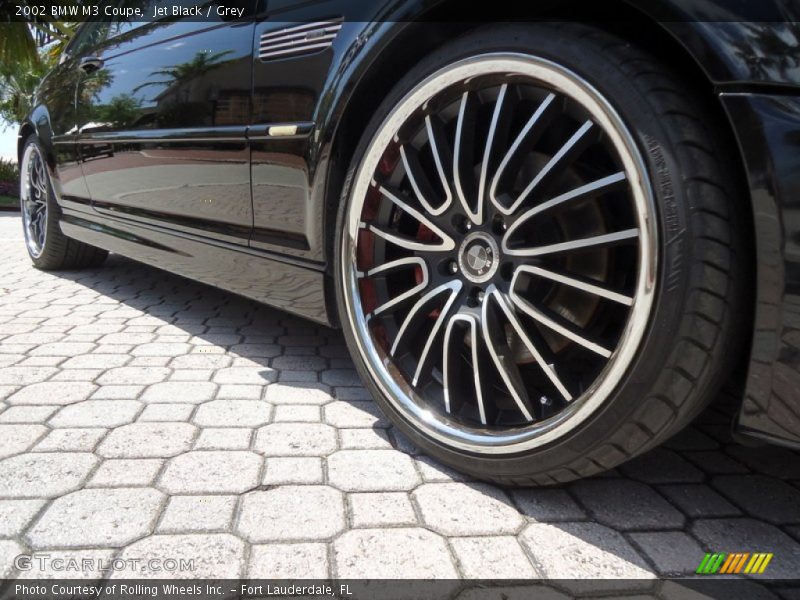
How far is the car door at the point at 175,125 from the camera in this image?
215cm

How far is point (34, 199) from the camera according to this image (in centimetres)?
428

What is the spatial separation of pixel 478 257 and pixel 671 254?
1.66ft

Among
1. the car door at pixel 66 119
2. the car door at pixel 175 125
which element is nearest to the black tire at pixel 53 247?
the car door at pixel 66 119

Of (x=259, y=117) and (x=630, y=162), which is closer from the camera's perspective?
(x=630, y=162)

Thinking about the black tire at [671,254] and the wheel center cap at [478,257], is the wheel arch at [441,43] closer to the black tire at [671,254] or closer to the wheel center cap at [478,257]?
the black tire at [671,254]

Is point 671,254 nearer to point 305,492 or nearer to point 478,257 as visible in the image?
point 478,257

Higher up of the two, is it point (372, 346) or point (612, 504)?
point (372, 346)

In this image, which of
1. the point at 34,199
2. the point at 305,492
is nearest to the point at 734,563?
the point at 305,492

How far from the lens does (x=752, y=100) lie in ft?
3.49

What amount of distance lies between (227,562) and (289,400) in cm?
88

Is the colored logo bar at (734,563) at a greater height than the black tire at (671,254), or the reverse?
the black tire at (671,254)

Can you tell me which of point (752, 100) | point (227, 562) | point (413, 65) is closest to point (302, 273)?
point (413, 65)

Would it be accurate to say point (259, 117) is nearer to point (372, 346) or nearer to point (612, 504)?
point (372, 346)

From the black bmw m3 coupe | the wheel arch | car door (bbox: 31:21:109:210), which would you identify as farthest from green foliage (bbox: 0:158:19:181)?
the wheel arch
